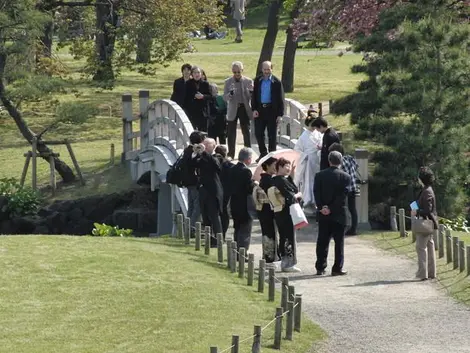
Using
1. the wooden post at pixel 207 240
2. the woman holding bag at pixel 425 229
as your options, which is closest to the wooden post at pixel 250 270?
the wooden post at pixel 207 240

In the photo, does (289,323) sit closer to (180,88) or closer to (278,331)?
(278,331)

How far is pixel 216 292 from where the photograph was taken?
1798 cm

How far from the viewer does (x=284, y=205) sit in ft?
64.3

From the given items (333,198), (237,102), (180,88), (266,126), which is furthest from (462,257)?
(180,88)

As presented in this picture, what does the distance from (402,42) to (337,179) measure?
9.31 metres

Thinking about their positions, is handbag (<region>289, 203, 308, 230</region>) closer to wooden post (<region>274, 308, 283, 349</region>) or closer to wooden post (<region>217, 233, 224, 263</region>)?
wooden post (<region>217, 233, 224, 263</region>)

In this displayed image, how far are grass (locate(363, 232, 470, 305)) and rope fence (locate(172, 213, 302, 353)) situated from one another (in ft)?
7.56

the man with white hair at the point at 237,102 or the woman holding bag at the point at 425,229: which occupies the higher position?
the man with white hair at the point at 237,102

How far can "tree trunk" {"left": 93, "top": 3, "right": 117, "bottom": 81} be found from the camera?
42500 millimetres

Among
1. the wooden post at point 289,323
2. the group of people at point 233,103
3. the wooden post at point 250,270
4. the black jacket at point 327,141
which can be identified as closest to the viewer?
the wooden post at point 289,323

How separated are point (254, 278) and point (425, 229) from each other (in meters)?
2.44

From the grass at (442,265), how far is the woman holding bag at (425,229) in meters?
0.25

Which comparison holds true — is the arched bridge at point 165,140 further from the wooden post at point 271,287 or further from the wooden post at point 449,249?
the wooden post at point 271,287

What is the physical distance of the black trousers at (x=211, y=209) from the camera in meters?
21.8
